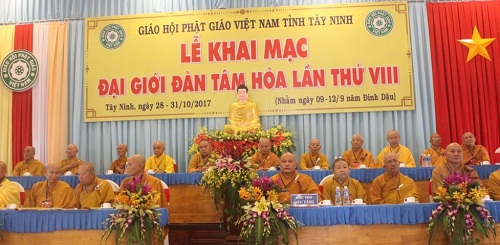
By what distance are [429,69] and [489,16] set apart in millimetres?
1311

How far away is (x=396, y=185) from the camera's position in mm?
5707

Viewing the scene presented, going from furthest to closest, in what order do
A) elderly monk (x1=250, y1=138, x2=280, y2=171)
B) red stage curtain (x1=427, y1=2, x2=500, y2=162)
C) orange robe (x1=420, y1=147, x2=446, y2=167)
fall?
red stage curtain (x1=427, y1=2, x2=500, y2=162) → orange robe (x1=420, y1=147, x2=446, y2=167) → elderly monk (x1=250, y1=138, x2=280, y2=171)

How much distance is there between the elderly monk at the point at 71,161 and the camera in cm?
848

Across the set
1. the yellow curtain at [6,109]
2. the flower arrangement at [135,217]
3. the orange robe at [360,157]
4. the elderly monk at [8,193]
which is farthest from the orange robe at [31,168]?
the orange robe at [360,157]

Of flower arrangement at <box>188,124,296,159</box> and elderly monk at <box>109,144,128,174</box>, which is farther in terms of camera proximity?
elderly monk at <box>109,144,128,174</box>

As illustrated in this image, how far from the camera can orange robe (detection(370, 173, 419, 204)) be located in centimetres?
564

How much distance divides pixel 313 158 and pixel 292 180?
2.57 meters

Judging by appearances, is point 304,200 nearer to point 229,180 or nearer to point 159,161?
point 229,180

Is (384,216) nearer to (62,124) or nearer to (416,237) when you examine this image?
(416,237)

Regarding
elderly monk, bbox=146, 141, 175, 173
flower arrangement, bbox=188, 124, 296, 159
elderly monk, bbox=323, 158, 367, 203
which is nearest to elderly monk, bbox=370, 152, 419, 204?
elderly monk, bbox=323, 158, 367, 203

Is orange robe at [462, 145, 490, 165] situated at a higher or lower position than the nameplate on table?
higher

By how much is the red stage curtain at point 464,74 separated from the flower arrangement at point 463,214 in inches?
181

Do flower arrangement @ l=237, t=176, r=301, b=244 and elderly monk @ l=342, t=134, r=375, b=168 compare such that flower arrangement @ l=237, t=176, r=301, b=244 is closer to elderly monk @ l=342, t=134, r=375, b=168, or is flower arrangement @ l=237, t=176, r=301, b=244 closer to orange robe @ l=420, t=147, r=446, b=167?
elderly monk @ l=342, t=134, r=375, b=168

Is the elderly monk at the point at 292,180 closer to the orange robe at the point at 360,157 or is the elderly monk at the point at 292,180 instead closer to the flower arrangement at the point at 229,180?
the flower arrangement at the point at 229,180
